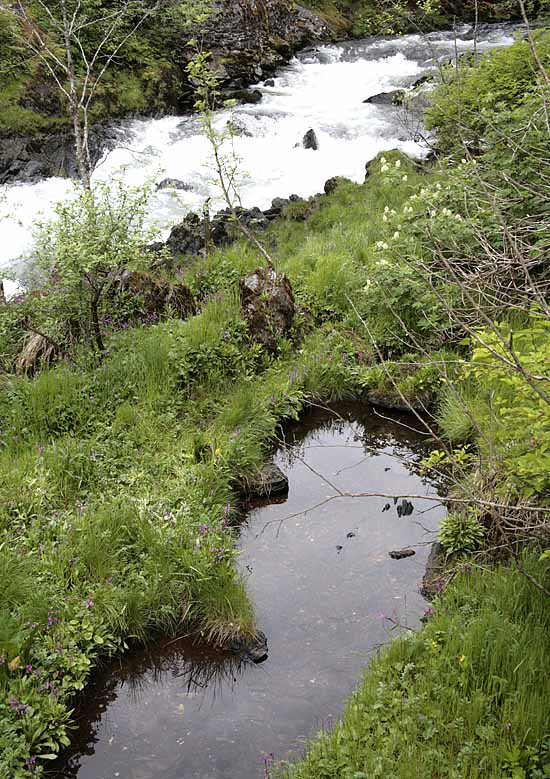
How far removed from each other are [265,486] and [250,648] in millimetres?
1698

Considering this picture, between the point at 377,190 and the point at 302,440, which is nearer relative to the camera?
the point at 302,440

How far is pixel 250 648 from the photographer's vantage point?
4.29 m

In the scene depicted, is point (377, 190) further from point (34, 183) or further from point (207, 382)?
point (34, 183)

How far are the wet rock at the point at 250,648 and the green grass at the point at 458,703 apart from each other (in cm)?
76

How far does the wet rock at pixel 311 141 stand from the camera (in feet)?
52.4

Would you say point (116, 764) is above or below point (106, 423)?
below

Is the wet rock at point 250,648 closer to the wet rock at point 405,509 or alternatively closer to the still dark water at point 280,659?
the still dark water at point 280,659

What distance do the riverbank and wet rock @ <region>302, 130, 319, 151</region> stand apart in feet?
21.8

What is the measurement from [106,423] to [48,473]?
89 centimetres

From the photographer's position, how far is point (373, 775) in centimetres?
313

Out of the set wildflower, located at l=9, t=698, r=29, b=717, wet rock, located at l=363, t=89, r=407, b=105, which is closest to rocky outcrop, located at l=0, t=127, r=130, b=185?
wet rock, located at l=363, t=89, r=407, b=105

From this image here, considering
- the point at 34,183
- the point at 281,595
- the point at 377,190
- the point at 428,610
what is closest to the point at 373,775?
the point at 428,610

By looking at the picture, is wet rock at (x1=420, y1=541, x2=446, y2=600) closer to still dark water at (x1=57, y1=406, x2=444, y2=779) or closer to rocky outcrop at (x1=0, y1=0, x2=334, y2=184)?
still dark water at (x1=57, y1=406, x2=444, y2=779)

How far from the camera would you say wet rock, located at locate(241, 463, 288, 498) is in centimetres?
578
